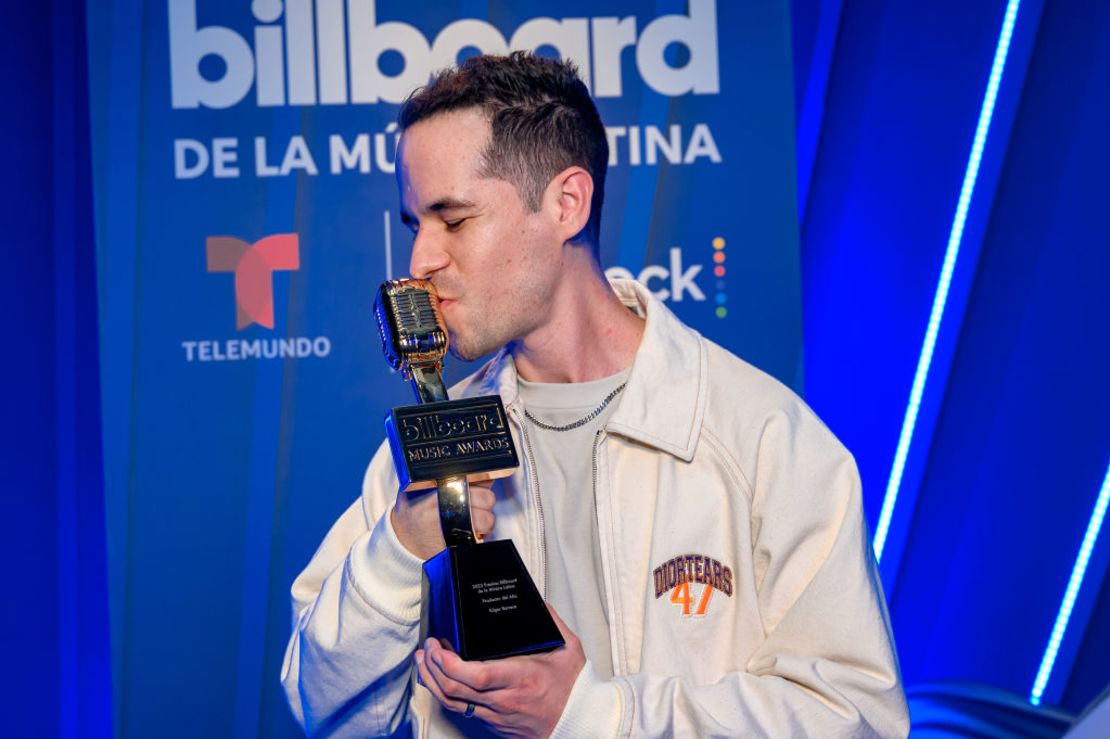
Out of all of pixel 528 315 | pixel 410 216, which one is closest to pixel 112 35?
pixel 410 216

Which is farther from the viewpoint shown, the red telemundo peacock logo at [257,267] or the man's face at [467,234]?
the red telemundo peacock logo at [257,267]

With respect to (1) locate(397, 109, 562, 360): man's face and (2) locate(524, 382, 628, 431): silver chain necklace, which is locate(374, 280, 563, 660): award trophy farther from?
(2) locate(524, 382, 628, 431): silver chain necklace

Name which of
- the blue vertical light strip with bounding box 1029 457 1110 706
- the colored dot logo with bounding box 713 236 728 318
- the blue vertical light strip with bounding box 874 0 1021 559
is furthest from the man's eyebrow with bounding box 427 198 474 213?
the blue vertical light strip with bounding box 1029 457 1110 706

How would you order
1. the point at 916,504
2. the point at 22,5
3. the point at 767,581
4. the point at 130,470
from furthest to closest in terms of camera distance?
the point at 916,504 < the point at 22,5 < the point at 130,470 < the point at 767,581

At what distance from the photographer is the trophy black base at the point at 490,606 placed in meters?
1.36

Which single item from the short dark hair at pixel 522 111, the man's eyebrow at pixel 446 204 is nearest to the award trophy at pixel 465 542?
the man's eyebrow at pixel 446 204

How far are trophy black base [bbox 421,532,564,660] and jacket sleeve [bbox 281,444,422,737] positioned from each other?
17 cm

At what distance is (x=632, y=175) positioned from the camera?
2678mm

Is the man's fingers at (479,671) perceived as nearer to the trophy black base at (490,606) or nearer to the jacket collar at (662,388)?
the trophy black base at (490,606)

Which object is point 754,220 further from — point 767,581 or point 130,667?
point 130,667

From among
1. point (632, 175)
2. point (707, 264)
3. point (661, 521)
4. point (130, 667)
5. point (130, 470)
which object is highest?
point (632, 175)

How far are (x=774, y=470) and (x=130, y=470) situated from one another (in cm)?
152

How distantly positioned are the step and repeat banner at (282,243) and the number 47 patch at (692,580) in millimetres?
A: 986

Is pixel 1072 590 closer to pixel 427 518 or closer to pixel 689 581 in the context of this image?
pixel 689 581
